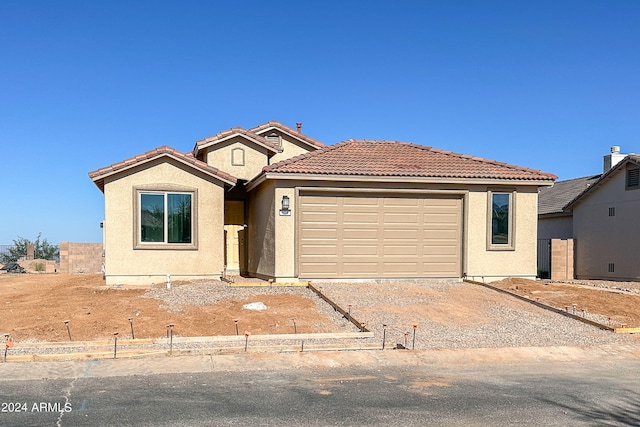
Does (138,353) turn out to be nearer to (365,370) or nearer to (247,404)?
(247,404)

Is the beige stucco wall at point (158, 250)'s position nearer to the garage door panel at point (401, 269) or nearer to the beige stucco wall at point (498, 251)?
the garage door panel at point (401, 269)

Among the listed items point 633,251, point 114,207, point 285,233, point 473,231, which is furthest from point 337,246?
point 633,251

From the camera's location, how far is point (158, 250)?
1535cm

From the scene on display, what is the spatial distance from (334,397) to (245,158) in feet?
44.2

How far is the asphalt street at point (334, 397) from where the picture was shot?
5.63m

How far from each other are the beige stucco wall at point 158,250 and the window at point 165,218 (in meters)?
0.22

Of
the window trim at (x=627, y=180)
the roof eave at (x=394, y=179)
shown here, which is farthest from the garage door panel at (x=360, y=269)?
the window trim at (x=627, y=180)

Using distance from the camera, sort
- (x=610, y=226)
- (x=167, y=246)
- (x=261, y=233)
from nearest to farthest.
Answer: (x=167, y=246)
(x=261, y=233)
(x=610, y=226)

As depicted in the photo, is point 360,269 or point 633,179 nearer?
point 360,269

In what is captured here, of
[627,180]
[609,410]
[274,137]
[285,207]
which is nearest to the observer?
[609,410]

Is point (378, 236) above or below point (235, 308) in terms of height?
above

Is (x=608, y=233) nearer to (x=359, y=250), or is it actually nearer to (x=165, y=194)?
(x=359, y=250)

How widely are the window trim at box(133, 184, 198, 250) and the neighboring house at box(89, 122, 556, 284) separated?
0.03 metres

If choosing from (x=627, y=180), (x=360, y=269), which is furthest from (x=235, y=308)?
(x=627, y=180)
